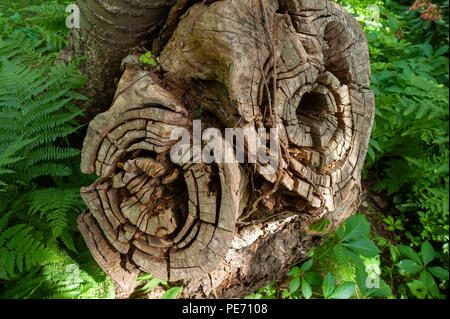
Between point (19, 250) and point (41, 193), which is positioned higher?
point (41, 193)

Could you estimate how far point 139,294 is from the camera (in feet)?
6.98

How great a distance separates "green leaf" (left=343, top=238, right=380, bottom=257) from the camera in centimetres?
257

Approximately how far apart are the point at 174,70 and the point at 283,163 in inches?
35.1

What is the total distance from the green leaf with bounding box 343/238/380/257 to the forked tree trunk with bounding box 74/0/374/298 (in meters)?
0.83

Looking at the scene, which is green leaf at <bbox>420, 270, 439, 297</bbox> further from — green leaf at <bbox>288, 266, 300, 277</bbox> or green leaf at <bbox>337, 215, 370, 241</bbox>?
green leaf at <bbox>288, 266, 300, 277</bbox>

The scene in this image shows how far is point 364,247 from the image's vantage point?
2613 mm

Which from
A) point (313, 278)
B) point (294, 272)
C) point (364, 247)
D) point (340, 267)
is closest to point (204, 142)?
point (294, 272)

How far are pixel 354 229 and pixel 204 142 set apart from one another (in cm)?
192

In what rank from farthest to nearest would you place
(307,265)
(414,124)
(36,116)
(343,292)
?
(414,124)
(307,265)
(343,292)
(36,116)

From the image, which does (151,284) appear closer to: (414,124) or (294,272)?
(294,272)

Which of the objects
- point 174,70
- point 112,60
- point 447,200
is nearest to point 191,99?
point 174,70

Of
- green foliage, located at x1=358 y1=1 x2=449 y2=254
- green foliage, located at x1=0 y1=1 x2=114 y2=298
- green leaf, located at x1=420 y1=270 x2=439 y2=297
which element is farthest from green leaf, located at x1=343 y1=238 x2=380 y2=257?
green foliage, located at x1=0 y1=1 x2=114 y2=298

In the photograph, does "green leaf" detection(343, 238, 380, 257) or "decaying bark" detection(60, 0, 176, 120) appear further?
"green leaf" detection(343, 238, 380, 257)

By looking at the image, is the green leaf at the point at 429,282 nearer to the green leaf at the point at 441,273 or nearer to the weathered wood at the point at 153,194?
the green leaf at the point at 441,273
